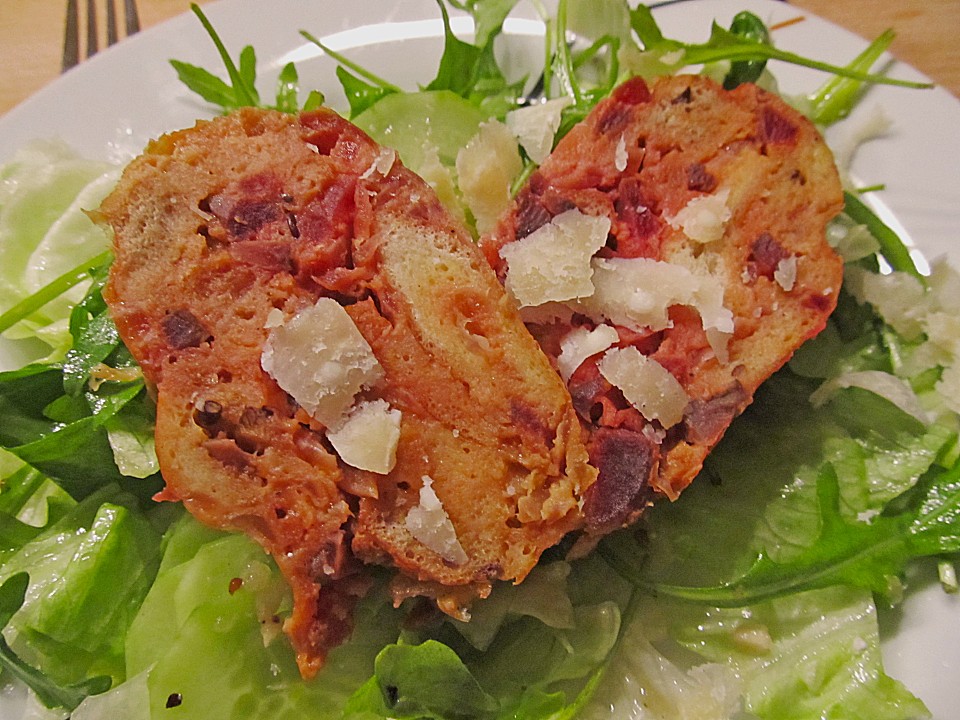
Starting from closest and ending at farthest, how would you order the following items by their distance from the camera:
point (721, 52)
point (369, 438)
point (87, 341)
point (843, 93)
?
point (369, 438) → point (87, 341) → point (721, 52) → point (843, 93)

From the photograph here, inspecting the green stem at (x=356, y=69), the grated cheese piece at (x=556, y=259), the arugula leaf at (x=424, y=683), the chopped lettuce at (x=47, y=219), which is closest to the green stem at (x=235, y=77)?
the green stem at (x=356, y=69)

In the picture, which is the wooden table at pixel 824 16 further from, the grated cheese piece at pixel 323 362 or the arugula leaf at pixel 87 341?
the grated cheese piece at pixel 323 362

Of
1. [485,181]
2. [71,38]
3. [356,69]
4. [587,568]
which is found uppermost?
[71,38]

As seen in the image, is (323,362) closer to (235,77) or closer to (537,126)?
(537,126)

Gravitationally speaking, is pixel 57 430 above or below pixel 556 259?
below

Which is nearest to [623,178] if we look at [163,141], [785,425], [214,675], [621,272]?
[621,272]

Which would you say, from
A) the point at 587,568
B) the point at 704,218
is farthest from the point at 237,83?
the point at 587,568

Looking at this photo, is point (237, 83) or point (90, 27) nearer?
point (237, 83)
